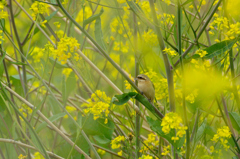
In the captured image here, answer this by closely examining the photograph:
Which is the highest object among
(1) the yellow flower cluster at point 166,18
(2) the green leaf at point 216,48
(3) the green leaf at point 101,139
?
(1) the yellow flower cluster at point 166,18

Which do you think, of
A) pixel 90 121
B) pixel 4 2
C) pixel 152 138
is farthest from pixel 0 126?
pixel 152 138

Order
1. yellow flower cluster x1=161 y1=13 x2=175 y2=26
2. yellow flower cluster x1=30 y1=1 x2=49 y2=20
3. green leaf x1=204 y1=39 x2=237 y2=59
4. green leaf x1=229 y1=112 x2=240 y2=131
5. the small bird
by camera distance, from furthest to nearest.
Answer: the small bird, yellow flower cluster x1=30 y1=1 x2=49 y2=20, green leaf x1=229 y1=112 x2=240 y2=131, yellow flower cluster x1=161 y1=13 x2=175 y2=26, green leaf x1=204 y1=39 x2=237 y2=59

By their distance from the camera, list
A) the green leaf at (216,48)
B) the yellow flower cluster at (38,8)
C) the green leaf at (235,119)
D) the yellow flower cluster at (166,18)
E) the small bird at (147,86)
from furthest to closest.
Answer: the small bird at (147,86)
the yellow flower cluster at (38,8)
the green leaf at (235,119)
the yellow flower cluster at (166,18)
the green leaf at (216,48)

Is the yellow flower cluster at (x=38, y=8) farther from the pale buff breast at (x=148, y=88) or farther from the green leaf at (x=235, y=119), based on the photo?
the green leaf at (x=235, y=119)

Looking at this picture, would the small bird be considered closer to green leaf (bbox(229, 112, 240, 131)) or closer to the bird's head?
the bird's head

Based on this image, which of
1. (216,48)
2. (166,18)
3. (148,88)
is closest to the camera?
(216,48)

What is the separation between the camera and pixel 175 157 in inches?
49.1

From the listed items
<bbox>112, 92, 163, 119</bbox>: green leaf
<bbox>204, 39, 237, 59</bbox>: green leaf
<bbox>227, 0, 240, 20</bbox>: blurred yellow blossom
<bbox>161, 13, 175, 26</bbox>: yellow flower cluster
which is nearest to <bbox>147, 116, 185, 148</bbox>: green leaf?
<bbox>112, 92, 163, 119</bbox>: green leaf

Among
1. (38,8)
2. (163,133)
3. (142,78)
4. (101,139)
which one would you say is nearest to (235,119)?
(163,133)

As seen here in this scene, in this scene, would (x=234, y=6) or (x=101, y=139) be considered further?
(x=101, y=139)

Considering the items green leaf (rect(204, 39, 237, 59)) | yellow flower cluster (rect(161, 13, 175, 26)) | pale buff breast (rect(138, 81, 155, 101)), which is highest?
yellow flower cluster (rect(161, 13, 175, 26))

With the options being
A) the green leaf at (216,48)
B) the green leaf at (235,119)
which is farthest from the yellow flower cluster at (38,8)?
the green leaf at (235,119)

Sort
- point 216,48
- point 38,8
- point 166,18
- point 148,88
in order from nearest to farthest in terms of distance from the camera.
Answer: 1. point 216,48
2. point 166,18
3. point 38,8
4. point 148,88

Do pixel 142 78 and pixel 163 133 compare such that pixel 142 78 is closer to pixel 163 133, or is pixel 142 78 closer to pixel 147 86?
pixel 147 86
